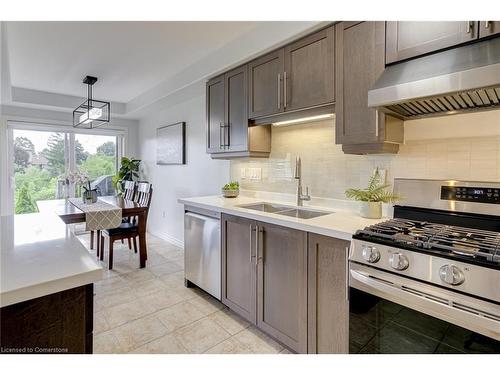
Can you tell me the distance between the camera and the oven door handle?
976mm

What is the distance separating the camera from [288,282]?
1.76 metres

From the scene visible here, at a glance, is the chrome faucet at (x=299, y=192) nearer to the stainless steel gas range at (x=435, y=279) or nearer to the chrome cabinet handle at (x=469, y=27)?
the stainless steel gas range at (x=435, y=279)

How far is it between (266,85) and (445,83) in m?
1.31

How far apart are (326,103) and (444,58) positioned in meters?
0.67

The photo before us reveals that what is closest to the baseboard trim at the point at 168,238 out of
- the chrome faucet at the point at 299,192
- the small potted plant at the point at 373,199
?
the chrome faucet at the point at 299,192

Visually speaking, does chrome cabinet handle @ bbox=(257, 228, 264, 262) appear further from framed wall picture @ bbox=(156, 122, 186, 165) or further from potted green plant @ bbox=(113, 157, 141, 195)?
potted green plant @ bbox=(113, 157, 141, 195)

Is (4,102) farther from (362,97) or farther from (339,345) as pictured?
(339,345)

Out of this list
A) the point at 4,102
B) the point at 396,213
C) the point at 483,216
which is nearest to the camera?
the point at 483,216

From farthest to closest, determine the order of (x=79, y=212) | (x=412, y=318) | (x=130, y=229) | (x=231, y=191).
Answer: (x=130, y=229)
(x=231, y=191)
(x=79, y=212)
(x=412, y=318)

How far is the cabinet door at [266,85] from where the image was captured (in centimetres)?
210

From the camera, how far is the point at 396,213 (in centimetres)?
173

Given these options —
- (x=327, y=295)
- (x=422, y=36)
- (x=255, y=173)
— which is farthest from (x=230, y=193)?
(x=422, y=36)

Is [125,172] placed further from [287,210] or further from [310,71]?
[310,71]
